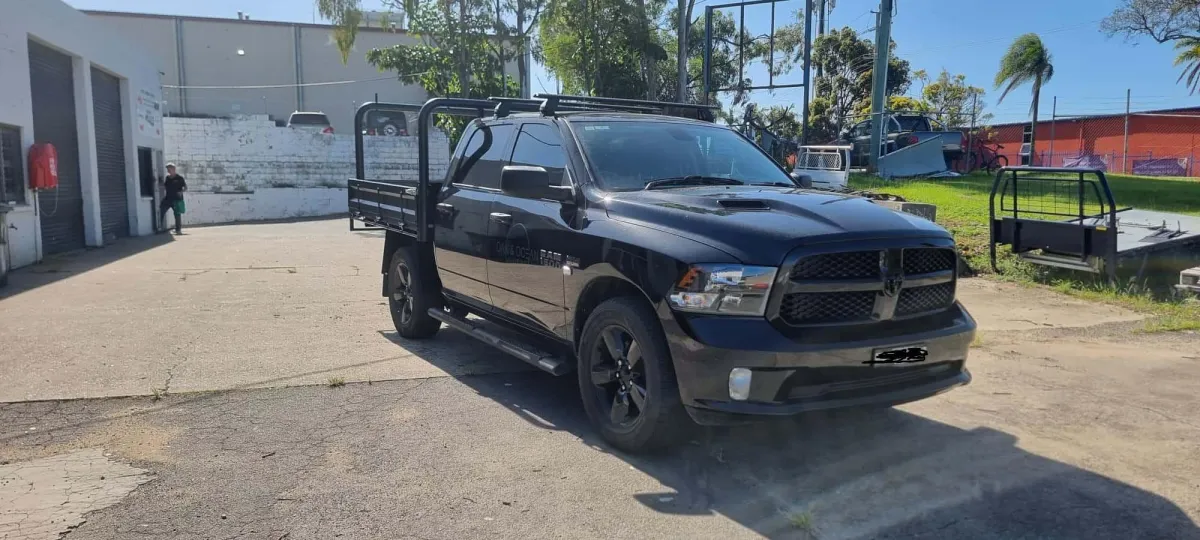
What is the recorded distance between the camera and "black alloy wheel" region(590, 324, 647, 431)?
4.48m

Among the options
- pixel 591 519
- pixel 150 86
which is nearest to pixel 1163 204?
pixel 591 519

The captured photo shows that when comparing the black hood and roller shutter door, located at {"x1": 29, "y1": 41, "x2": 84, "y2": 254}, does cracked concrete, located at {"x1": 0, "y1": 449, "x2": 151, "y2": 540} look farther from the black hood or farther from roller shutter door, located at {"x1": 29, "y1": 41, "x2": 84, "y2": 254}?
roller shutter door, located at {"x1": 29, "y1": 41, "x2": 84, "y2": 254}

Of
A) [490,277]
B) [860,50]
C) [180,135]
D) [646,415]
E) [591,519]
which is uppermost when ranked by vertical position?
[860,50]

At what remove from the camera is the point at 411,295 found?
7430mm

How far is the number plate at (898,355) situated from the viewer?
4.11 m

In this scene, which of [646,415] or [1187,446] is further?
[1187,446]

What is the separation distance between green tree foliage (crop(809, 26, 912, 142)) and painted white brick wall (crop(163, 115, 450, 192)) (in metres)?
22.7

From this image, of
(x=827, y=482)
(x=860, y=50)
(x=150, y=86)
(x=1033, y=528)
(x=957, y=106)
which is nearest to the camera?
(x=1033, y=528)

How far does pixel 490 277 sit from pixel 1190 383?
489 centimetres

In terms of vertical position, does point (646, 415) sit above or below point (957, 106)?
below

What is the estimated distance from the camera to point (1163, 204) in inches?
600

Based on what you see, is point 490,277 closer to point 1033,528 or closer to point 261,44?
point 1033,528

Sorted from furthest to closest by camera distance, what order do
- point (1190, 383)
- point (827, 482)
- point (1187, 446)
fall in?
point (1190, 383), point (1187, 446), point (827, 482)

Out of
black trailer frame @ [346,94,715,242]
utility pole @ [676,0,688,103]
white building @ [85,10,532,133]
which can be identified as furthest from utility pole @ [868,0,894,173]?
white building @ [85,10,532,133]
